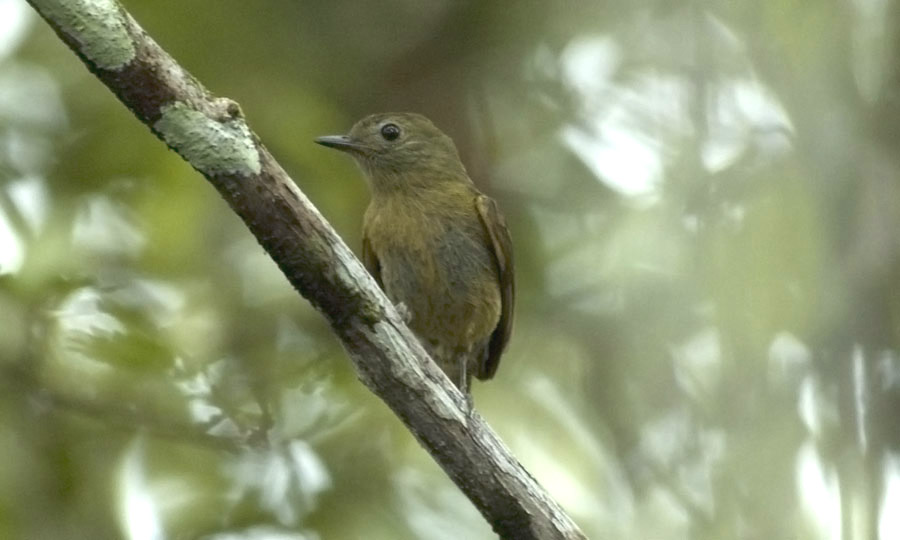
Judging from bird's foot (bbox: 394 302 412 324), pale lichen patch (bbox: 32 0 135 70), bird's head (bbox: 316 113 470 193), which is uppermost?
bird's head (bbox: 316 113 470 193)

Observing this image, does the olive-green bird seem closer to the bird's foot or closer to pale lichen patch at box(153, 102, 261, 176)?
the bird's foot

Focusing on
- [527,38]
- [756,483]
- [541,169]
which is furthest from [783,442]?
[527,38]

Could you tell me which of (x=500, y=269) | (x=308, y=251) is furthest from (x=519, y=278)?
(x=308, y=251)

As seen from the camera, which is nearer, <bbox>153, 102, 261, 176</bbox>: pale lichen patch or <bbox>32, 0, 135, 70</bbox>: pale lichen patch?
<bbox>32, 0, 135, 70</bbox>: pale lichen patch

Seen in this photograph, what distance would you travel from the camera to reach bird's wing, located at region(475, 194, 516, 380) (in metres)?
5.75

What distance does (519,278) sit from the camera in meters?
6.54

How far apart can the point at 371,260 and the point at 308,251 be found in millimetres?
2209

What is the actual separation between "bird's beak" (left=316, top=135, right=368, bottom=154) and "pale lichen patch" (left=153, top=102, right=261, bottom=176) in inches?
91.8

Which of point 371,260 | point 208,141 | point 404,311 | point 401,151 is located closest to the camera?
point 208,141

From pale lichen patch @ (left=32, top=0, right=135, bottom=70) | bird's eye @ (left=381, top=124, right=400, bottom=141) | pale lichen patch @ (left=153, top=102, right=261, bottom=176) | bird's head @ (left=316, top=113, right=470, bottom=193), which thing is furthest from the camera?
bird's eye @ (left=381, top=124, right=400, bottom=141)

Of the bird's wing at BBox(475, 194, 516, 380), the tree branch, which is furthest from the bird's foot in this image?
the tree branch

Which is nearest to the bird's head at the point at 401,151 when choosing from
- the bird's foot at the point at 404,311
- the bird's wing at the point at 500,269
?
the bird's wing at the point at 500,269

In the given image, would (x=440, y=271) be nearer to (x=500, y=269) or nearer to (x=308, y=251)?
(x=500, y=269)

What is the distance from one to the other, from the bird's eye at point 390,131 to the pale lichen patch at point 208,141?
271 cm
